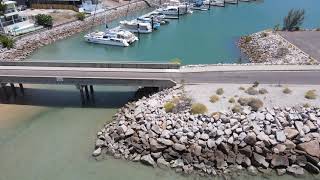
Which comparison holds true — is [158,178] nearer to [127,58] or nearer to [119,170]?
[119,170]

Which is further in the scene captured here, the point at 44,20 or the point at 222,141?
the point at 44,20

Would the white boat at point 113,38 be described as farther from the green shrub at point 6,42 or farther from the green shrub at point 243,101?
the green shrub at point 243,101

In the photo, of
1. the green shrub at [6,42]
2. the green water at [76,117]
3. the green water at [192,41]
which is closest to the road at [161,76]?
the green water at [76,117]

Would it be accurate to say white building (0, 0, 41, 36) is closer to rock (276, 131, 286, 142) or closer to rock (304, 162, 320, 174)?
rock (276, 131, 286, 142)

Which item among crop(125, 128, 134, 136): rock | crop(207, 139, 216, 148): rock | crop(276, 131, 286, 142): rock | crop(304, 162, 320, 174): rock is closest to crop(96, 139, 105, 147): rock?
crop(125, 128, 134, 136): rock

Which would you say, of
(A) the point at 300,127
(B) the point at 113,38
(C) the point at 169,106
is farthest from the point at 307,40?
(B) the point at 113,38

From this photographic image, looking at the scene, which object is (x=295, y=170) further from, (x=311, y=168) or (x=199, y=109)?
(x=199, y=109)

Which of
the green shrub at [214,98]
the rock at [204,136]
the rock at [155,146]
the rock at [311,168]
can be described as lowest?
the rock at [311,168]
